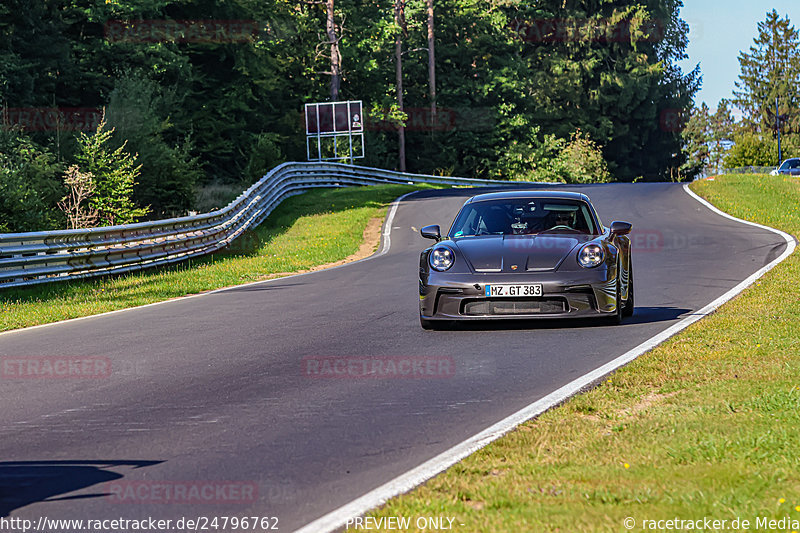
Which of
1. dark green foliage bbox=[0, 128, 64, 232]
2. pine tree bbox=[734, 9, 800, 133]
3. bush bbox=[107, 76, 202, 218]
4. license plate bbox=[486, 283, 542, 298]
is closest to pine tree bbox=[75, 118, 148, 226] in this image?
dark green foliage bbox=[0, 128, 64, 232]

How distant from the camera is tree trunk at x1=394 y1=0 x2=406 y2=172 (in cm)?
6664

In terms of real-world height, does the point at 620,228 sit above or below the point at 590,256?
above

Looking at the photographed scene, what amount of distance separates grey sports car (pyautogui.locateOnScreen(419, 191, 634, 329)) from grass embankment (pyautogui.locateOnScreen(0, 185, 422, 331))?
19.5 ft

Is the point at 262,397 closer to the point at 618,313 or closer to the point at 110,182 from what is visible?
the point at 618,313

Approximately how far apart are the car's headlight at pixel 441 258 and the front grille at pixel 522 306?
57cm

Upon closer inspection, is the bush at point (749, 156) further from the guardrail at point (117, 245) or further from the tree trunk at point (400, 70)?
the guardrail at point (117, 245)

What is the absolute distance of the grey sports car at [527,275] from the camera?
34.0 feet

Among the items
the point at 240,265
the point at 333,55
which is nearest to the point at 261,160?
the point at 333,55

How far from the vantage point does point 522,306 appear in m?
10.4

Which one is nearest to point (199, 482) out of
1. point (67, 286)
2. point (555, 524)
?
point (555, 524)

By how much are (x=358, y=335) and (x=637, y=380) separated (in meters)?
3.94

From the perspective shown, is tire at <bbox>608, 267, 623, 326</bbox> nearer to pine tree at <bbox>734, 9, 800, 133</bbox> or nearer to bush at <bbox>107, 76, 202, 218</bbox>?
bush at <bbox>107, 76, 202, 218</bbox>

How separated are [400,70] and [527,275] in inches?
2344

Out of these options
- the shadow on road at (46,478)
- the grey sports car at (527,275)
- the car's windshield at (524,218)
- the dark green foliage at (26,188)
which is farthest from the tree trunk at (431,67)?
the shadow on road at (46,478)
